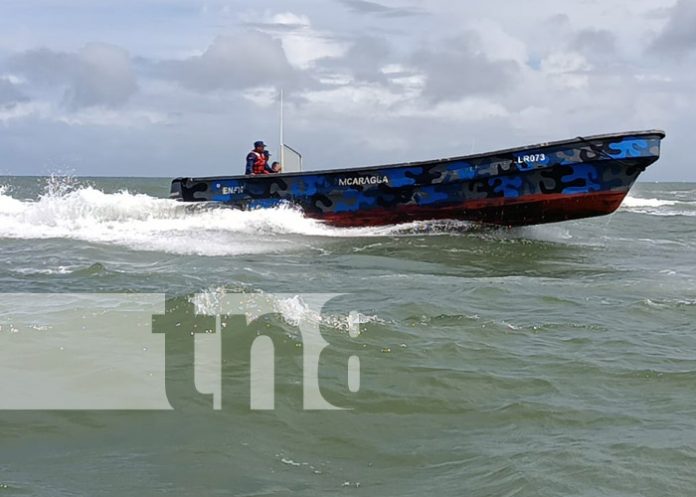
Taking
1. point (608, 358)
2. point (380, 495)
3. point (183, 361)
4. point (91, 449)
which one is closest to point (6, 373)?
point (183, 361)

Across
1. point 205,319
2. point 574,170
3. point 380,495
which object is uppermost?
point 574,170

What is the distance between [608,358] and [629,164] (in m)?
8.15

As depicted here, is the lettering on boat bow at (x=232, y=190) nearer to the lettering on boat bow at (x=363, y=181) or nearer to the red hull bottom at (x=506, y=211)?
the red hull bottom at (x=506, y=211)

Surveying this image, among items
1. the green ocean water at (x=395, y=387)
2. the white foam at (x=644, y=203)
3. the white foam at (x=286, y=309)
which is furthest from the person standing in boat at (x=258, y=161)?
the white foam at (x=644, y=203)

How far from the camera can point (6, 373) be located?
568 cm

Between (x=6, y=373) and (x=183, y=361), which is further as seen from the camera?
(x=183, y=361)

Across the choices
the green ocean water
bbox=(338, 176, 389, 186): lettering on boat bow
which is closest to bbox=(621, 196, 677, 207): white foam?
bbox=(338, 176, 389, 186): lettering on boat bow

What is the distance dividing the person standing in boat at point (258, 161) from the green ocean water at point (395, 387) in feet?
15.4

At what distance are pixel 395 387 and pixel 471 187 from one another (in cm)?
986

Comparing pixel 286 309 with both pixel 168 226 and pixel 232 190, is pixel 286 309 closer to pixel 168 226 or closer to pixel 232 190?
pixel 232 190

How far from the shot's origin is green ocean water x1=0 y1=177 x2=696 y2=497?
13.2ft

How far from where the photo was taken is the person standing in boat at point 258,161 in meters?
16.8

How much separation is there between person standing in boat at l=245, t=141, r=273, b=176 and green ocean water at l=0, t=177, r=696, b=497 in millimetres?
4699

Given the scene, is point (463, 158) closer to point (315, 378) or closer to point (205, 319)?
point (205, 319)
